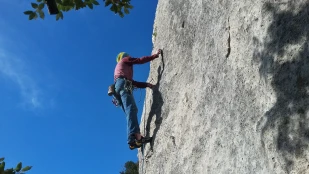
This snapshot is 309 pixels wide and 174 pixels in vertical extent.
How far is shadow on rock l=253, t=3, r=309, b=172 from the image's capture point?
4.24 m

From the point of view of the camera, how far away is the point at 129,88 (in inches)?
374

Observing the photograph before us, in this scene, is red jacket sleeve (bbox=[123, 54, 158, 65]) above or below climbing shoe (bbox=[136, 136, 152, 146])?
above

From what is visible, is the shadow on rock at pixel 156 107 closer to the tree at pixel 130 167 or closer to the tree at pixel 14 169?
the tree at pixel 14 169

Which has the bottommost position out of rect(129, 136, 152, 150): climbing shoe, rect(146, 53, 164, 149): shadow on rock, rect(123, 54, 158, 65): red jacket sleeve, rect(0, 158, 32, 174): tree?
rect(0, 158, 32, 174): tree

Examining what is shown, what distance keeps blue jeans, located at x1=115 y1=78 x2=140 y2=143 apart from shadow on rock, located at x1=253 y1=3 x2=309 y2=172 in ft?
14.1

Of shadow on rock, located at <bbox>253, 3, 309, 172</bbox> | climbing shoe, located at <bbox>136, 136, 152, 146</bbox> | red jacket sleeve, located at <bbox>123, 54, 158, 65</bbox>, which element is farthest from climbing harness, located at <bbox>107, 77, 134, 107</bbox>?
shadow on rock, located at <bbox>253, 3, 309, 172</bbox>

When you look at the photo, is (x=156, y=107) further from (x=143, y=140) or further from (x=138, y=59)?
(x=138, y=59)

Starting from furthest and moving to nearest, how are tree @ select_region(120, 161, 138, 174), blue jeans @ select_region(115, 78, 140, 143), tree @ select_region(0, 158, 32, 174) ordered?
1. tree @ select_region(120, 161, 138, 174)
2. blue jeans @ select_region(115, 78, 140, 143)
3. tree @ select_region(0, 158, 32, 174)

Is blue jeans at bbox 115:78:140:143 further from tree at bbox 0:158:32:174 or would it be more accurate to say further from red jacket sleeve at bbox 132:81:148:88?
tree at bbox 0:158:32:174

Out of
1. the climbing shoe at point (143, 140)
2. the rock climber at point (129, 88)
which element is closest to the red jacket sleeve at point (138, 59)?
the rock climber at point (129, 88)

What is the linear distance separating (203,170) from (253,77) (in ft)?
5.77

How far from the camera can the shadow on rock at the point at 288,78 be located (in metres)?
4.24

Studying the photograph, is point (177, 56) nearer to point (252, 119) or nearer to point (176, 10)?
point (176, 10)

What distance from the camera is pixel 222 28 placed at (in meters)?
6.32
